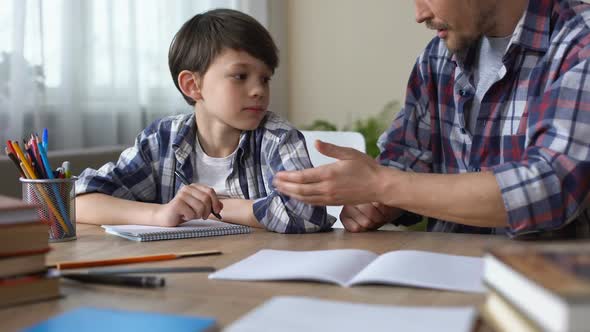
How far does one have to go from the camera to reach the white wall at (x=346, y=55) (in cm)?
408

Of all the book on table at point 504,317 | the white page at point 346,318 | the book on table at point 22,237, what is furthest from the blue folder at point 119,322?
the book on table at point 504,317

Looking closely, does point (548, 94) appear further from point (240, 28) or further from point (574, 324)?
point (574, 324)

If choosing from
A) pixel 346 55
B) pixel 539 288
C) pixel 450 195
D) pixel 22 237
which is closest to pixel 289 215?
pixel 450 195

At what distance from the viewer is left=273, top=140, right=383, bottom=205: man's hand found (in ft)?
4.66

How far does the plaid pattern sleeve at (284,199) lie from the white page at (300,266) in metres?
0.28

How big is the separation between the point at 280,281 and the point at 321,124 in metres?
2.99

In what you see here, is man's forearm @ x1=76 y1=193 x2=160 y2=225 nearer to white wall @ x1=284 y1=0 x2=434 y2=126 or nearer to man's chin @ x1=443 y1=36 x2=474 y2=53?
man's chin @ x1=443 y1=36 x2=474 y2=53

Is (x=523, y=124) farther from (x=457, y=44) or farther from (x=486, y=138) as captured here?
(x=457, y=44)

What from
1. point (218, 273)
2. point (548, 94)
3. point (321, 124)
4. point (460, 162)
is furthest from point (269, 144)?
point (321, 124)

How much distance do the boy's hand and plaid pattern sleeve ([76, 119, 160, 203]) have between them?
9.6 inches

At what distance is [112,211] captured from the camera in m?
1.65

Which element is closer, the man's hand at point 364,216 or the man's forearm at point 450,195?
the man's forearm at point 450,195

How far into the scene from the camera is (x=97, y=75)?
3061 mm

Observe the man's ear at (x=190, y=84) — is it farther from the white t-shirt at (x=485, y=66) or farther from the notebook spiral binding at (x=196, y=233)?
the white t-shirt at (x=485, y=66)
